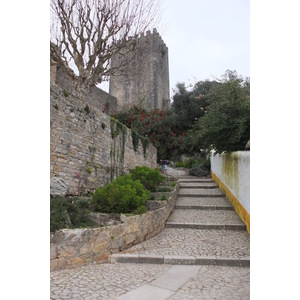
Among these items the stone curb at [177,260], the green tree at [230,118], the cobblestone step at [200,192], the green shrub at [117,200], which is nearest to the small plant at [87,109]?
the green shrub at [117,200]

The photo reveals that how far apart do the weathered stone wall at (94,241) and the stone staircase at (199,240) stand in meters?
0.15

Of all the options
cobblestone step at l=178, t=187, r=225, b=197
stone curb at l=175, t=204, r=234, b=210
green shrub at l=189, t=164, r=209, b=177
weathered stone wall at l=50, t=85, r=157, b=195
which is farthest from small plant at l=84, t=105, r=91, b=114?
green shrub at l=189, t=164, r=209, b=177

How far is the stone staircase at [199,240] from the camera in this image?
3.53 m

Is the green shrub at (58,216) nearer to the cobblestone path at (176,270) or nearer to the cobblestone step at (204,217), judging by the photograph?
the cobblestone path at (176,270)

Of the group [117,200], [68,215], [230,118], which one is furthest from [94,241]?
[230,118]

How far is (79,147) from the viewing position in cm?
576

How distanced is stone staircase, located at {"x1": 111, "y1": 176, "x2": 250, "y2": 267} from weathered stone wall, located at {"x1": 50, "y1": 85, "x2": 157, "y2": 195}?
213cm

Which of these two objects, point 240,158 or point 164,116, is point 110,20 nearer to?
point 240,158

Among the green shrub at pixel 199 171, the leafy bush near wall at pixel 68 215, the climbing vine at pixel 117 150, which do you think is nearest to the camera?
the leafy bush near wall at pixel 68 215

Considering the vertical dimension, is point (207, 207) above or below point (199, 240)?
above

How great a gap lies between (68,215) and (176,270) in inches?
70.6

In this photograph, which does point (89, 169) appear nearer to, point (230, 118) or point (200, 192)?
point (230, 118)

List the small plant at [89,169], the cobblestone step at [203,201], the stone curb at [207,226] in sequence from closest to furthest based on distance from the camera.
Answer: the stone curb at [207,226] < the small plant at [89,169] < the cobblestone step at [203,201]

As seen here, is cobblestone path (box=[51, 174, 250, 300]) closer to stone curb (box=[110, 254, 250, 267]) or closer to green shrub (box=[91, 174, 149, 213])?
stone curb (box=[110, 254, 250, 267])
